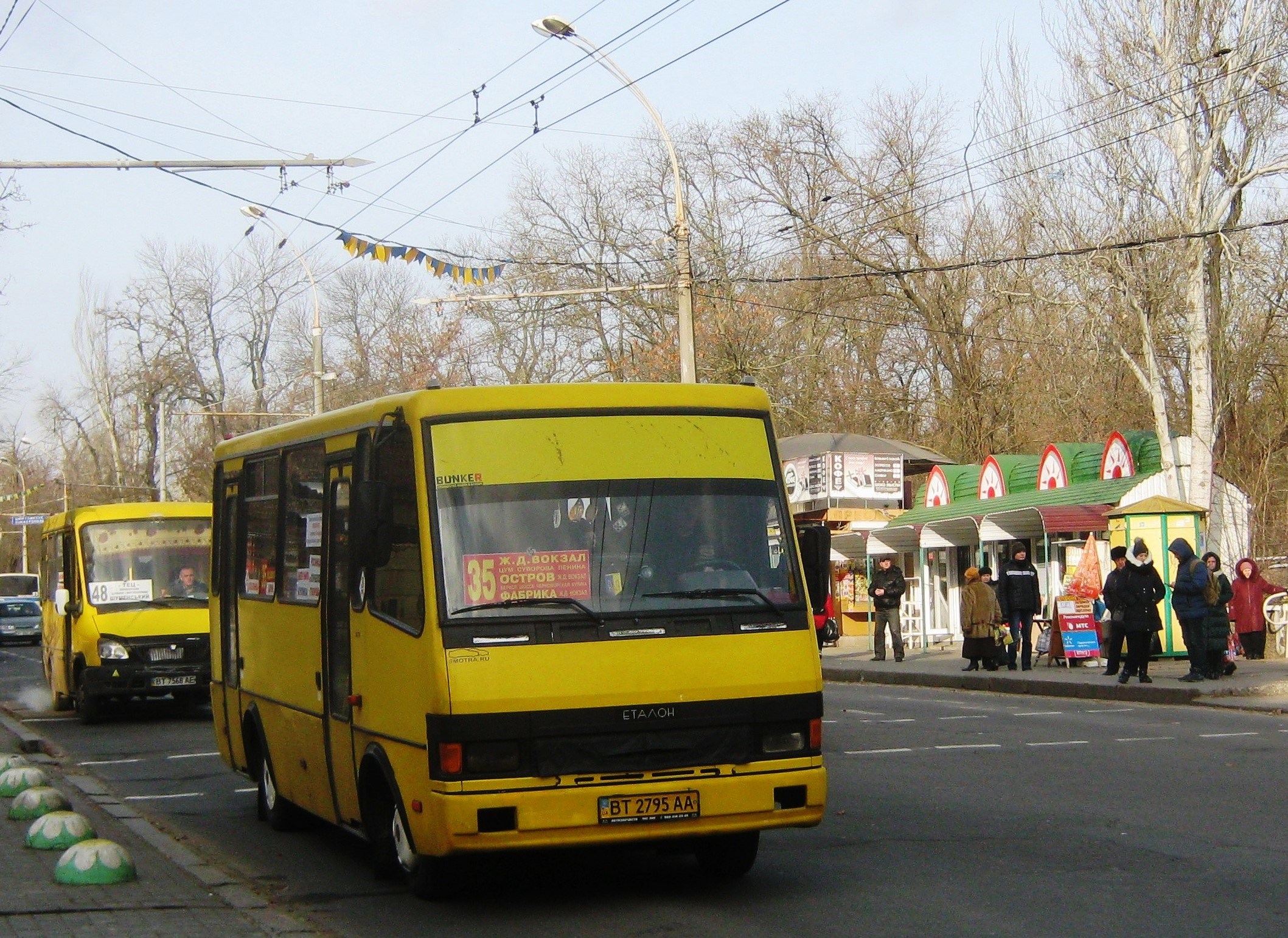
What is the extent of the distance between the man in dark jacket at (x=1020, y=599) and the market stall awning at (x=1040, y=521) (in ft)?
7.48

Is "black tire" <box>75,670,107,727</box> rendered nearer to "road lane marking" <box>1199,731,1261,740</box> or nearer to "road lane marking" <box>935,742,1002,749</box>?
"road lane marking" <box>935,742,1002,749</box>

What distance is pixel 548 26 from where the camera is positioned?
21.5m

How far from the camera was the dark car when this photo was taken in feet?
172

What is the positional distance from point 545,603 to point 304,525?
263cm

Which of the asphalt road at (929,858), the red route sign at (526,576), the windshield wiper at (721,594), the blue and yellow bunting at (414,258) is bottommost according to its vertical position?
the asphalt road at (929,858)

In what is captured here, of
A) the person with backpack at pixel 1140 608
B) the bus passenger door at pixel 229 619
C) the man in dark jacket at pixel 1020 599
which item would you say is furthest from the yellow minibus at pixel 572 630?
the man in dark jacket at pixel 1020 599

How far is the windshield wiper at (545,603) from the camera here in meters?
7.29

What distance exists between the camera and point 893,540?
33875mm

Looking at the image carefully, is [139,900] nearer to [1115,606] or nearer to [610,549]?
[610,549]

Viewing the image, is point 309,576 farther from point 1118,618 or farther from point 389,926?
point 1118,618

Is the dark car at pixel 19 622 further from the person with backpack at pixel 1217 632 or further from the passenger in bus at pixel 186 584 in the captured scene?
the person with backpack at pixel 1217 632

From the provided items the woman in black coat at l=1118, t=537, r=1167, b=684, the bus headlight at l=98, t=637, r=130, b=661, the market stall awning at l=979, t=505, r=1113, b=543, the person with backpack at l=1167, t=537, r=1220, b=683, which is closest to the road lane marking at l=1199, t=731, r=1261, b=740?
the person with backpack at l=1167, t=537, r=1220, b=683

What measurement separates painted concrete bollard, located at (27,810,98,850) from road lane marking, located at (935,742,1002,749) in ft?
24.8

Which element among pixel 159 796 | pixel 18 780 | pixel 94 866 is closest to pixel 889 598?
pixel 159 796
